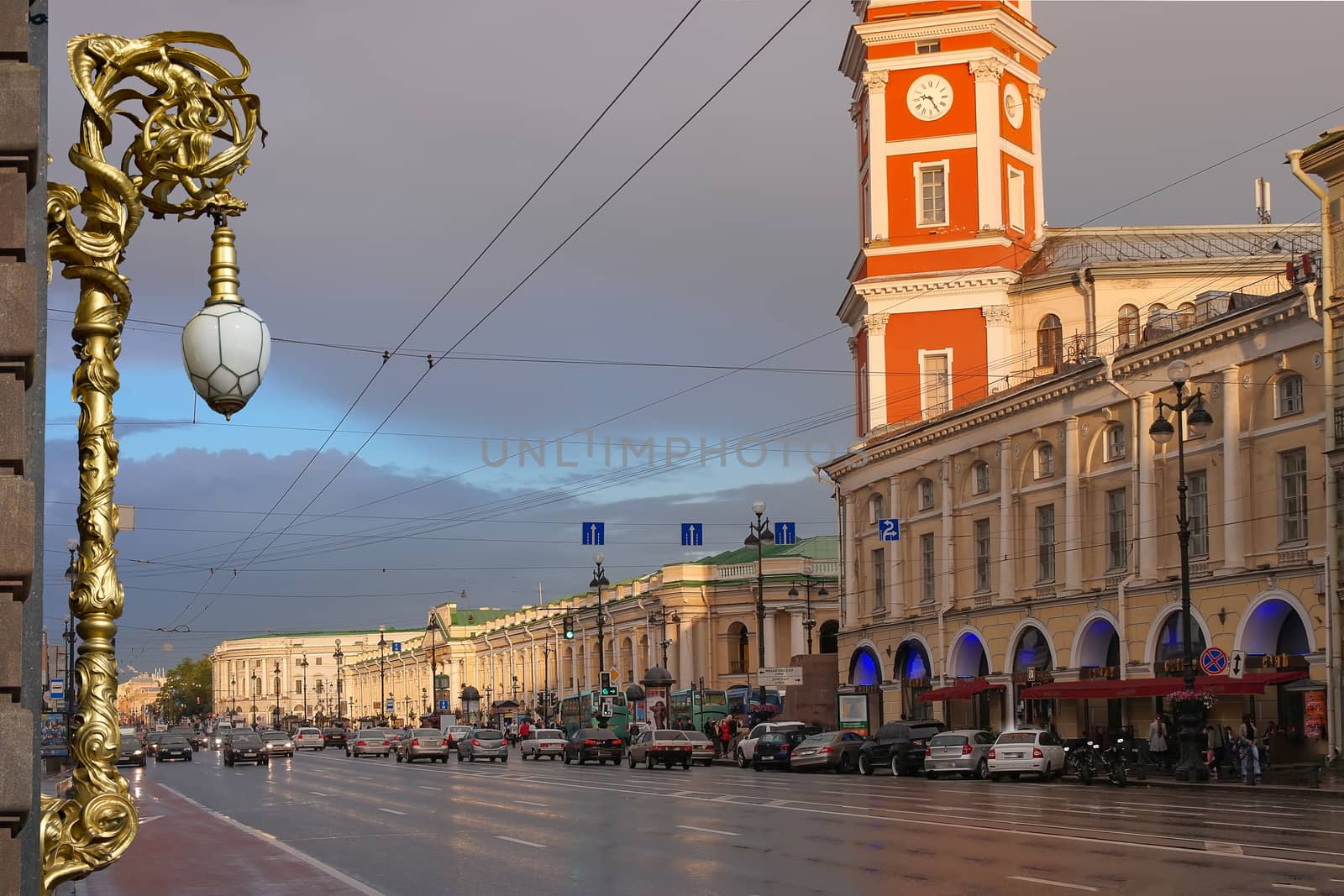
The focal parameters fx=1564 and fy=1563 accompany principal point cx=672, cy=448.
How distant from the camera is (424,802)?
34.1m

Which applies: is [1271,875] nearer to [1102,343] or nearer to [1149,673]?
[1149,673]

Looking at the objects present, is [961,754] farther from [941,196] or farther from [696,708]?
[696,708]

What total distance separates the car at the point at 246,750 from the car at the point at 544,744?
11.6m

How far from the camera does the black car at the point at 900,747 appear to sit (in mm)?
47781

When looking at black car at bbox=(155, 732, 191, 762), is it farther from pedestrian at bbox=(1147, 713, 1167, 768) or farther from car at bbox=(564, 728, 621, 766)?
pedestrian at bbox=(1147, 713, 1167, 768)

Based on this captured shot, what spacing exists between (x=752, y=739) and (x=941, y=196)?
22941 millimetres

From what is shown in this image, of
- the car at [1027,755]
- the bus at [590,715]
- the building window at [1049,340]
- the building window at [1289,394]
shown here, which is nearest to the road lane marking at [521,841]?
the car at [1027,755]

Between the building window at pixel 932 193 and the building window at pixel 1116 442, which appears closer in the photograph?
the building window at pixel 1116 442

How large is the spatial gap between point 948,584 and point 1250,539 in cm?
1741

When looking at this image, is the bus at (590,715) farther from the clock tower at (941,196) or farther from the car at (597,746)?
the clock tower at (941,196)

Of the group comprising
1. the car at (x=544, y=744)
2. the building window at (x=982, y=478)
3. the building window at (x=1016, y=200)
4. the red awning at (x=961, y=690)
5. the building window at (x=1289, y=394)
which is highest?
the building window at (x=1016, y=200)

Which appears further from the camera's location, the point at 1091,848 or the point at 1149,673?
the point at 1149,673

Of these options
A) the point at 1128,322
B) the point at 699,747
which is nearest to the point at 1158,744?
the point at 699,747

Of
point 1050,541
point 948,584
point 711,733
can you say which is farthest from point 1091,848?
point 711,733
